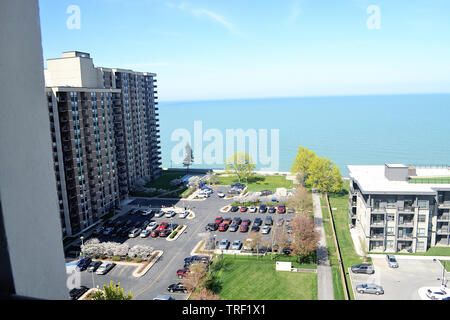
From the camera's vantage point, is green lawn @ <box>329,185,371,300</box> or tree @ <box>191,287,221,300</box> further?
green lawn @ <box>329,185,371,300</box>

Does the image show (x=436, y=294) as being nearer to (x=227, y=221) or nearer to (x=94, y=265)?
(x=227, y=221)

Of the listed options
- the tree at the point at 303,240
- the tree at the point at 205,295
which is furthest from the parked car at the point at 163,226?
the tree at the point at 303,240

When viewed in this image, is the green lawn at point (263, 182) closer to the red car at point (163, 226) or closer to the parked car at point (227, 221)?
the parked car at point (227, 221)

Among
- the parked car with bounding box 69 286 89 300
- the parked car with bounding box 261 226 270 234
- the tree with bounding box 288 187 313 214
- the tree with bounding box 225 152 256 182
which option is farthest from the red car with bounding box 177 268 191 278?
the tree with bounding box 225 152 256 182

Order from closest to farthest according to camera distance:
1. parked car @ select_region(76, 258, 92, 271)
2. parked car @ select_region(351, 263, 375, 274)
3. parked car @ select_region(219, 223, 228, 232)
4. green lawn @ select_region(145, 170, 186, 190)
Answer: parked car @ select_region(351, 263, 375, 274) → parked car @ select_region(76, 258, 92, 271) → parked car @ select_region(219, 223, 228, 232) → green lawn @ select_region(145, 170, 186, 190)

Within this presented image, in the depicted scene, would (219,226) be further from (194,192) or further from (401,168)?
(401,168)

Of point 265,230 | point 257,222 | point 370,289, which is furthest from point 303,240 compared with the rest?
point 257,222

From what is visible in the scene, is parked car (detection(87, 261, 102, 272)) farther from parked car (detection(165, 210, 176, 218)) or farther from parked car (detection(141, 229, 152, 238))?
parked car (detection(165, 210, 176, 218))
